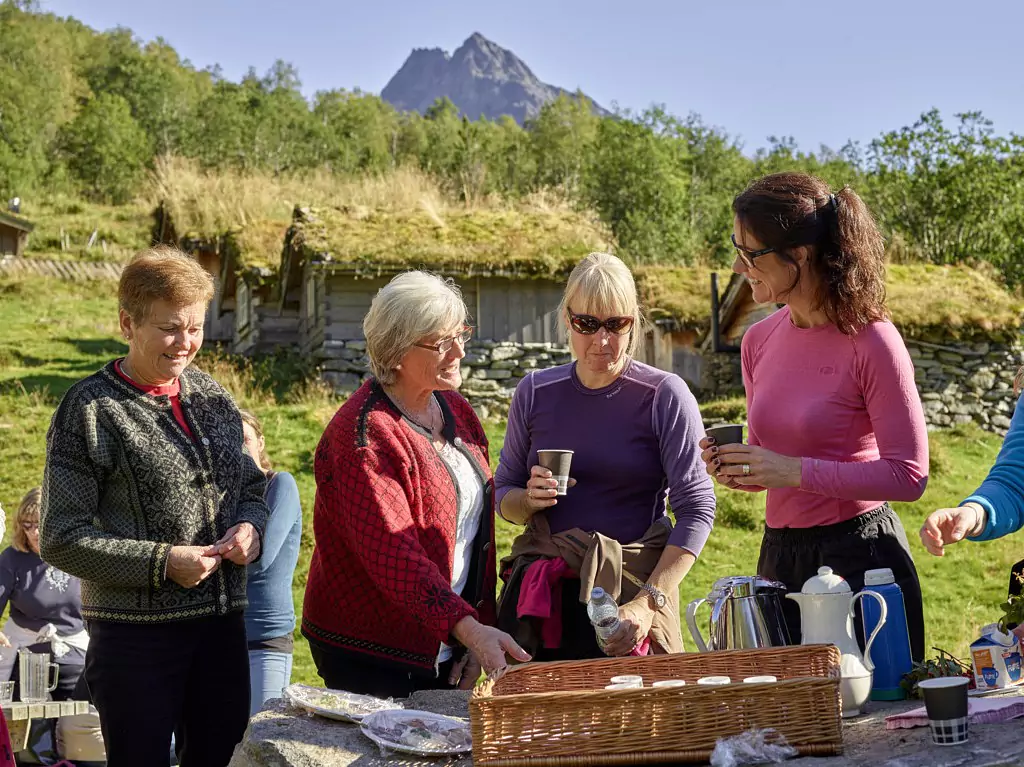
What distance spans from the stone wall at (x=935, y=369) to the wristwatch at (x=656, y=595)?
14080 mm

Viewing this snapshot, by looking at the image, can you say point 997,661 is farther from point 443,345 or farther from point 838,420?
point 443,345

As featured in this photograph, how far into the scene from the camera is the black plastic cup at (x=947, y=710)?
6.54 ft

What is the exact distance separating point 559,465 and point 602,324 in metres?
0.44

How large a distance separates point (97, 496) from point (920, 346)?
56.1 feet

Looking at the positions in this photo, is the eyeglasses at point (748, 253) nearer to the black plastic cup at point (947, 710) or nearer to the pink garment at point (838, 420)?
the pink garment at point (838, 420)

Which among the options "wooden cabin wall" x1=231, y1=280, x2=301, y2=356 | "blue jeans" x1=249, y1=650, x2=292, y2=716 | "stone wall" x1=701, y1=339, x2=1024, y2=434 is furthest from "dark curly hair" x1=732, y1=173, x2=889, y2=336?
"wooden cabin wall" x1=231, y1=280, x2=301, y2=356

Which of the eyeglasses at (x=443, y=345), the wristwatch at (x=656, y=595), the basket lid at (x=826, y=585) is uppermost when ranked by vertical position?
the eyeglasses at (x=443, y=345)

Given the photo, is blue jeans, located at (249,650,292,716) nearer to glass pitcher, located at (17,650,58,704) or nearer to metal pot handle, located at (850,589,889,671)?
glass pitcher, located at (17,650,58,704)

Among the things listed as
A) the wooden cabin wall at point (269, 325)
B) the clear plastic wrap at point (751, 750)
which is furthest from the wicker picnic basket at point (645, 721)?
the wooden cabin wall at point (269, 325)

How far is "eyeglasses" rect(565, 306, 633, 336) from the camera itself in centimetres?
320

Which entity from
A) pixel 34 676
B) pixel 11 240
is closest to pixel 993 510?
pixel 34 676

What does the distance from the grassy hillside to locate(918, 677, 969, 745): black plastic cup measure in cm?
616

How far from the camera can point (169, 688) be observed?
299cm

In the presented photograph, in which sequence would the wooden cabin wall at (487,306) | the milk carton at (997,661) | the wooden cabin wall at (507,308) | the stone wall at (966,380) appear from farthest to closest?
the stone wall at (966,380)
the wooden cabin wall at (507,308)
the wooden cabin wall at (487,306)
the milk carton at (997,661)
